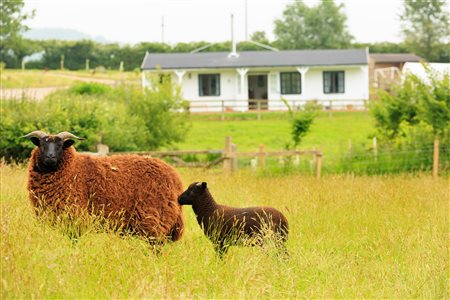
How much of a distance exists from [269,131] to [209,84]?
14.4m

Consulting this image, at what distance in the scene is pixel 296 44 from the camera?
82.2 meters

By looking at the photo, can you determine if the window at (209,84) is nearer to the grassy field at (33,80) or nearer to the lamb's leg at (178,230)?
the grassy field at (33,80)

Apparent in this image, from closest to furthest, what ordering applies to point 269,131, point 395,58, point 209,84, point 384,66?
point 269,131 → point 209,84 → point 384,66 → point 395,58

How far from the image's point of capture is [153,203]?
10.2 meters

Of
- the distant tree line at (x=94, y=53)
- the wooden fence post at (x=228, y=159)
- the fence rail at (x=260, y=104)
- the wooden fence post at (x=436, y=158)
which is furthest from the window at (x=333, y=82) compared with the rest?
the wooden fence post at (x=436, y=158)

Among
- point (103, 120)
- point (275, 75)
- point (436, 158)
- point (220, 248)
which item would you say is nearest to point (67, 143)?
point (220, 248)

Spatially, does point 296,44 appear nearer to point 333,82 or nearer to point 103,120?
point 333,82

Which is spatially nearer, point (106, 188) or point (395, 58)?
point (106, 188)

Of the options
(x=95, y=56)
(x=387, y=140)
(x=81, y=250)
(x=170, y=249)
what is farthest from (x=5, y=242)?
(x=95, y=56)

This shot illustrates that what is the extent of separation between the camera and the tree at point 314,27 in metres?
82.5

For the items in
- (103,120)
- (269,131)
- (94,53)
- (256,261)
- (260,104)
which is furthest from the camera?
(94,53)

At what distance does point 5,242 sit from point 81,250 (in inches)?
29.2

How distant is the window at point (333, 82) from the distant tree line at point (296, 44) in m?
17.8

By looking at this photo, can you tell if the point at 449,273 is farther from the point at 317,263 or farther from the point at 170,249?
the point at 170,249
